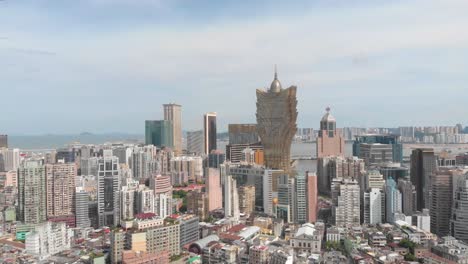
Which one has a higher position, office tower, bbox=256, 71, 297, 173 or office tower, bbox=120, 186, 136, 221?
office tower, bbox=256, 71, 297, 173

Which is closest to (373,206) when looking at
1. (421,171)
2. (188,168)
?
(421,171)

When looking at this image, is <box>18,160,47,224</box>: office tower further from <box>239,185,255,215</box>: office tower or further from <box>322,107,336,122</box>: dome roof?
<box>322,107,336,122</box>: dome roof

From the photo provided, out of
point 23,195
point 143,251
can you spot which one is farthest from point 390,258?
point 23,195

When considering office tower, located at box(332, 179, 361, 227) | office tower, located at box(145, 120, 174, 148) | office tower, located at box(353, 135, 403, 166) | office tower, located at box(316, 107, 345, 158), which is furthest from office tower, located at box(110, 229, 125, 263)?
office tower, located at box(145, 120, 174, 148)

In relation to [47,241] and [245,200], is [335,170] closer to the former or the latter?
[245,200]

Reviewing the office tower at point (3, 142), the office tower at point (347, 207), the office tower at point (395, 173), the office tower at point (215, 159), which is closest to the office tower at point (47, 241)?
the office tower at point (347, 207)

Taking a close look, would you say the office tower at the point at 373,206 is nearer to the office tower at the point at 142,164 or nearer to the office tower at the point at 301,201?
the office tower at the point at 301,201
